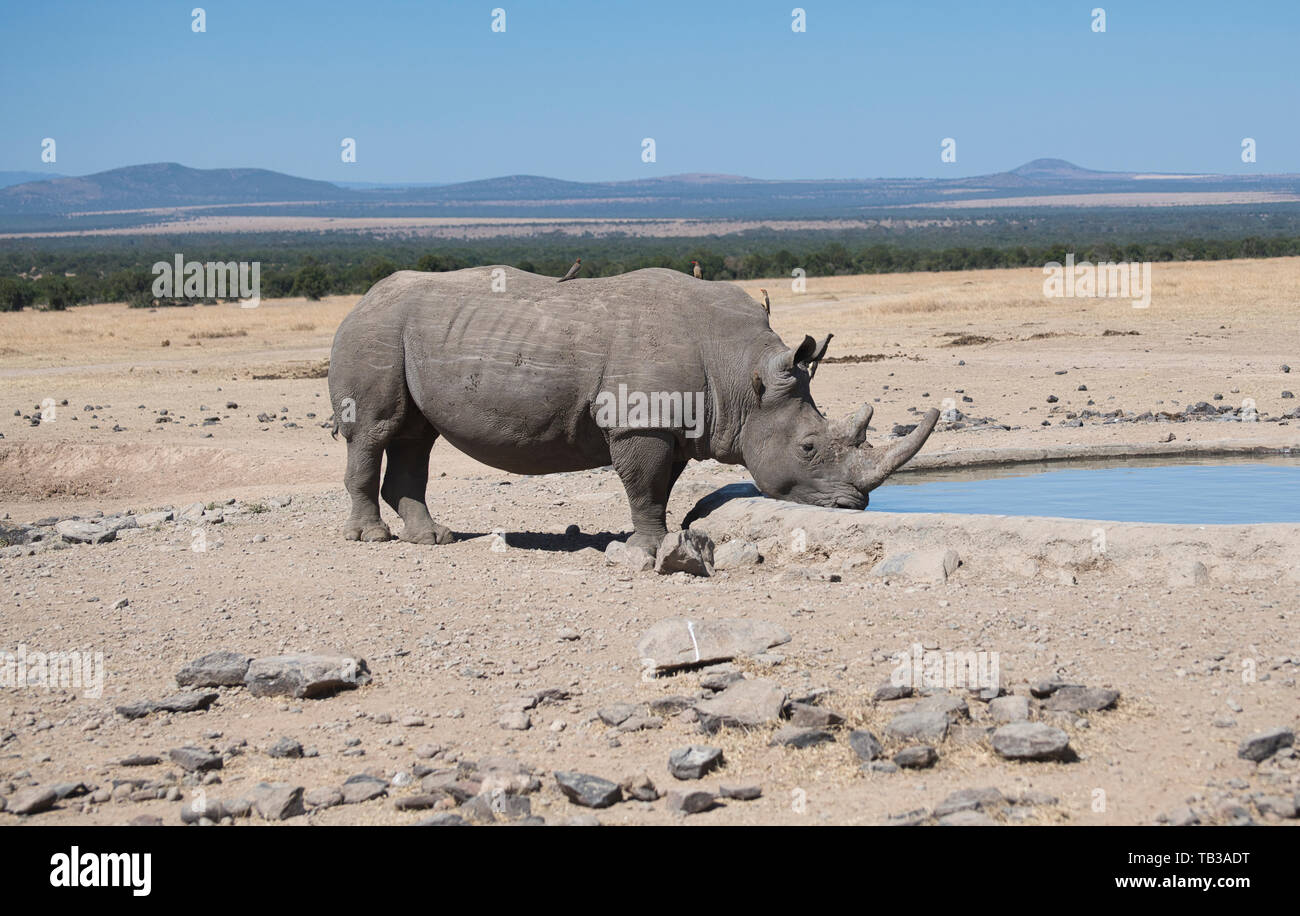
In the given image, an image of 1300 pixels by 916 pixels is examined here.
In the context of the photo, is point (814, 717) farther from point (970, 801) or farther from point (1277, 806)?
point (1277, 806)

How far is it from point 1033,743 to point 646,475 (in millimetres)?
4250

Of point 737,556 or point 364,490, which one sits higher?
Answer: point 364,490

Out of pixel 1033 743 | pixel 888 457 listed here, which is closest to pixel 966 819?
pixel 1033 743

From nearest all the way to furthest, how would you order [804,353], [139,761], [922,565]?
[139,761], [922,565], [804,353]

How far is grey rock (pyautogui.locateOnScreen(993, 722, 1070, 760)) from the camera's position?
5.71 m

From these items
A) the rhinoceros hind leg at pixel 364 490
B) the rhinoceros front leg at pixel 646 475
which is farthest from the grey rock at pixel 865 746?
the rhinoceros hind leg at pixel 364 490

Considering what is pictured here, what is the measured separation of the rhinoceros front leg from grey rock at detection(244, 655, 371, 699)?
281 centimetres

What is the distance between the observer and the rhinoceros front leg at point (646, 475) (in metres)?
9.48

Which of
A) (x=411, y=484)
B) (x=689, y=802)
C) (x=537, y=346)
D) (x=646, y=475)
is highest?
(x=537, y=346)

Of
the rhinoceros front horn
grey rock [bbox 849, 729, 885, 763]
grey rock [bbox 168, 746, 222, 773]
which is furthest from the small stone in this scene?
the rhinoceros front horn

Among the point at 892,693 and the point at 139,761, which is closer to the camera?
the point at 139,761

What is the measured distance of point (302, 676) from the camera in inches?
276

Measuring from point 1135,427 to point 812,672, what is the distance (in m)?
8.51

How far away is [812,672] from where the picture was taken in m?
6.85
